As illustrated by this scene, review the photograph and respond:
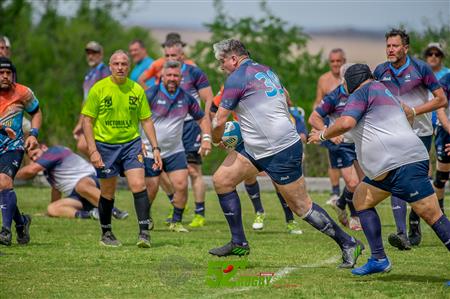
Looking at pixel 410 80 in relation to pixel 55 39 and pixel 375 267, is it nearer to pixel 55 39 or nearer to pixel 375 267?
pixel 375 267

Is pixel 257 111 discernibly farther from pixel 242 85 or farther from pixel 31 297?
pixel 31 297

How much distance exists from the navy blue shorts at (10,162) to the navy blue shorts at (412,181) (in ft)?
15.2

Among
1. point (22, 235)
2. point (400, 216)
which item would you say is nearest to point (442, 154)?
point (400, 216)

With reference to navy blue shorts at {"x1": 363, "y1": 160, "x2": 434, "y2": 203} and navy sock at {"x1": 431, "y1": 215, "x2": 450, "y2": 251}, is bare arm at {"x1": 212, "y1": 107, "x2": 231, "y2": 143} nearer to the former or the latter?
navy blue shorts at {"x1": 363, "y1": 160, "x2": 434, "y2": 203}

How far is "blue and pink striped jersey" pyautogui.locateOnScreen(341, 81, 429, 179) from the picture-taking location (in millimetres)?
9750

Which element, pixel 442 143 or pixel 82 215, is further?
pixel 82 215

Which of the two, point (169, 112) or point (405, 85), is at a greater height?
point (405, 85)

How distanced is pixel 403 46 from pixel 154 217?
5.89 meters

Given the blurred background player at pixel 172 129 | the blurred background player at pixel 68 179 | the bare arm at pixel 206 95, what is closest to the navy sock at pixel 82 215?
the blurred background player at pixel 68 179

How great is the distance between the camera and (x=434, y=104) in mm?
12445

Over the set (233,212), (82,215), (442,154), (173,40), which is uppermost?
(173,40)

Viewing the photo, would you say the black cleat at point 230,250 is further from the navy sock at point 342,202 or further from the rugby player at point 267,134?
the navy sock at point 342,202

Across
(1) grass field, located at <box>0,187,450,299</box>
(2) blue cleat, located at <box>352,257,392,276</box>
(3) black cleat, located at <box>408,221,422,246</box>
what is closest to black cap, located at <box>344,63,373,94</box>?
(2) blue cleat, located at <box>352,257,392,276</box>

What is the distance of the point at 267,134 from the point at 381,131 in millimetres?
1445
